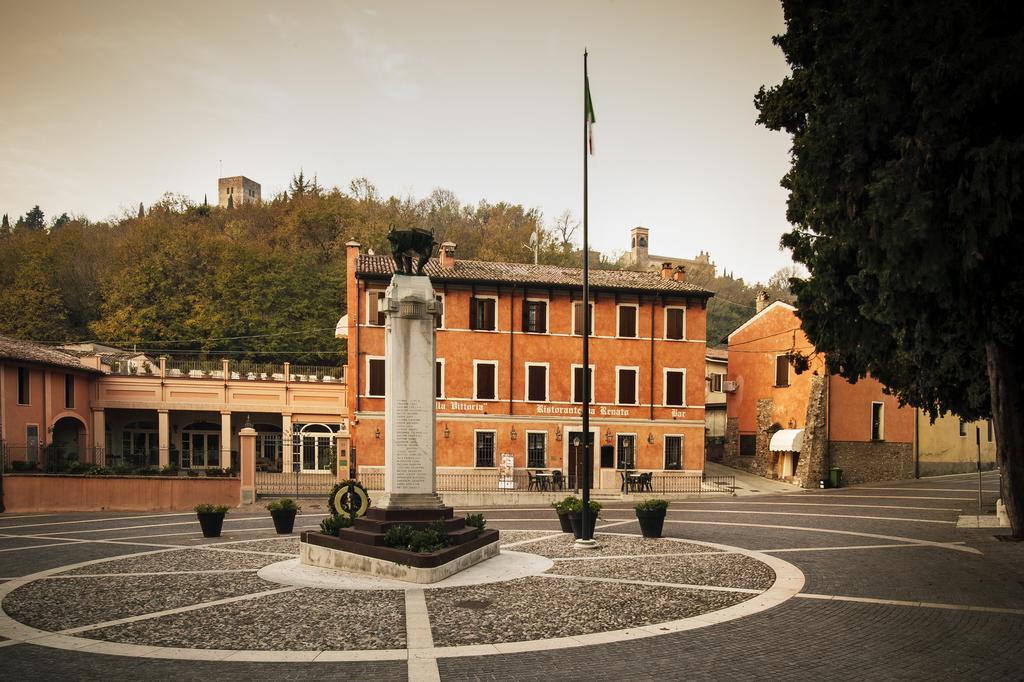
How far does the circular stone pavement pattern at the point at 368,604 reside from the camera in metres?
8.65

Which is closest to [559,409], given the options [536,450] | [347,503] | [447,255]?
[536,450]

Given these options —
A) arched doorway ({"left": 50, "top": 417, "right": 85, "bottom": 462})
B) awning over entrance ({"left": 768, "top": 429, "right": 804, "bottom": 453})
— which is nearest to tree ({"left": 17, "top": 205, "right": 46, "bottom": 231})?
arched doorway ({"left": 50, "top": 417, "right": 85, "bottom": 462})

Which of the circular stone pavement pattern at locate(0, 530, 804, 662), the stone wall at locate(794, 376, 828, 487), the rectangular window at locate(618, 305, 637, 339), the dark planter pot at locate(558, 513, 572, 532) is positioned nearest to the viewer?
the circular stone pavement pattern at locate(0, 530, 804, 662)

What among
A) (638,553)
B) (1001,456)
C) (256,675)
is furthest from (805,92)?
(256,675)

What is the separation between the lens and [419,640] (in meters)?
8.73

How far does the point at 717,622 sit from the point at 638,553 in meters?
5.94

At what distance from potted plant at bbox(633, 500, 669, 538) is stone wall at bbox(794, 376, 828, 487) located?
21.0 metres

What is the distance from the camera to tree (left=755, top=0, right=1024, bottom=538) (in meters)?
10.5

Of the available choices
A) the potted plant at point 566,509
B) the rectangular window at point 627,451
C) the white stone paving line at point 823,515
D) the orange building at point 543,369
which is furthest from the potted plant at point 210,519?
the rectangular window at point 627,451

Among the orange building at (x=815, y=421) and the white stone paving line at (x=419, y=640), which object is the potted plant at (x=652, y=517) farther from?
the orange building at (x=815, y=421)

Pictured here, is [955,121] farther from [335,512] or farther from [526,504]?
[526,504]

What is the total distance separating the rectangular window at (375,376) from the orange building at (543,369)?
0.16ft

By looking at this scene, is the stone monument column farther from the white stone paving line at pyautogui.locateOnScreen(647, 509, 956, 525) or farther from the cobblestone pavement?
the white stone paving line at pyautogui.locateOnScreen(647, 509, 956, 525)

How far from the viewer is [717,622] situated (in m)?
9.55
